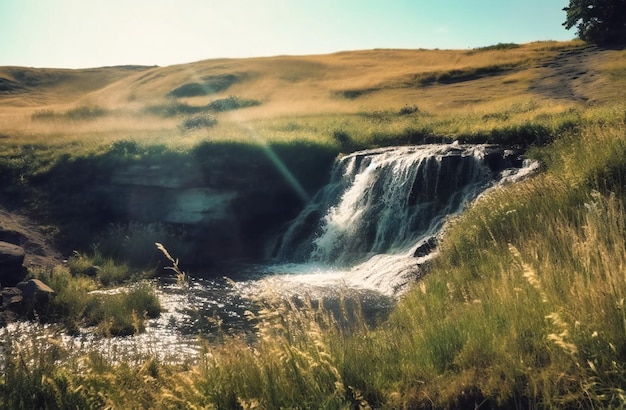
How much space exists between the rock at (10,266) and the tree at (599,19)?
49.5 m

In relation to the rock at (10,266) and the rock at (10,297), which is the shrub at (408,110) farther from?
the rock at (10,297)

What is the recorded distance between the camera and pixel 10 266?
16.5 metres

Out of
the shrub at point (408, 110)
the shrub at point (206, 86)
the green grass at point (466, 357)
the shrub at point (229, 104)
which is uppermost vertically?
the shrub at point (206, 86)

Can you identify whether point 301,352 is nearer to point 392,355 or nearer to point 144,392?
point 392,355

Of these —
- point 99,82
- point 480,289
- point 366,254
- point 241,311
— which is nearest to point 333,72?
point 99,82

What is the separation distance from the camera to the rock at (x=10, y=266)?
641 inches

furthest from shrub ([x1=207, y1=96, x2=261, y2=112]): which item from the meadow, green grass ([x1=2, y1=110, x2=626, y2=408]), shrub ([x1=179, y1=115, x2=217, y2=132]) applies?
green grass ([x1=2, y1=110, x2=626, y2=408])

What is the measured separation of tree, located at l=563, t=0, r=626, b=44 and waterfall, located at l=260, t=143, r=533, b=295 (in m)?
37.9

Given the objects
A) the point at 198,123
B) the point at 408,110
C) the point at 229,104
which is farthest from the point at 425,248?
the point at 229,104

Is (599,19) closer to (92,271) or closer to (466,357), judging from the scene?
(92,271)

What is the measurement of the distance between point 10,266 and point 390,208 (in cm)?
1203

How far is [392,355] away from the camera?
210 inches

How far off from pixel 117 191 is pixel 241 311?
13073 millimetres

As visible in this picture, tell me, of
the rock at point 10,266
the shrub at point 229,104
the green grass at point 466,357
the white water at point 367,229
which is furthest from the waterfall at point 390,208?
the shrub at point 229,104
